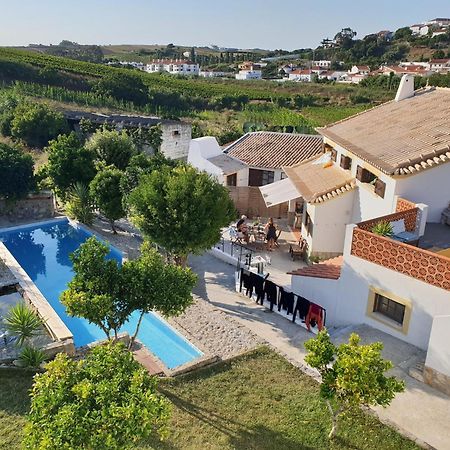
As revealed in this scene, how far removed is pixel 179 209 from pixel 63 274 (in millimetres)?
12011

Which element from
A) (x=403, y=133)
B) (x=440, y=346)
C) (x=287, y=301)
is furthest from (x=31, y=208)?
(x=440, y=346)

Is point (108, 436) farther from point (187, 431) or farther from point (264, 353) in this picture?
point (264, 353)

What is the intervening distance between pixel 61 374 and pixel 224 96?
107m

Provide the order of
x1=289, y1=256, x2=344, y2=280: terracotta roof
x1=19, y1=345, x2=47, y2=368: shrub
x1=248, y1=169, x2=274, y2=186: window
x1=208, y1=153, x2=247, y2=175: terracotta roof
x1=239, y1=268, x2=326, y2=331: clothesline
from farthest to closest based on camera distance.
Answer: x1=248, y1=169, x2=274, y2=186: window → x1=208, y1=153, x2=247, y2=175: terracotta roof → x1=289, y1=256, x2=344, y2=280: terracotta roof → x1=239, y1=268, x2=326, y2=331: clothesline → x1=19, y1=345, x2=47, y2=368: shrub

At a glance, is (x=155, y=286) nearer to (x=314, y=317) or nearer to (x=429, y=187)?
(x=314, y=317)

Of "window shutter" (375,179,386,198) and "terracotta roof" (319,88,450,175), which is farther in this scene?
"window shutter" (375,179,386,198)

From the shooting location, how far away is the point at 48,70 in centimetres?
10606

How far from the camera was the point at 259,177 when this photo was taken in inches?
1645

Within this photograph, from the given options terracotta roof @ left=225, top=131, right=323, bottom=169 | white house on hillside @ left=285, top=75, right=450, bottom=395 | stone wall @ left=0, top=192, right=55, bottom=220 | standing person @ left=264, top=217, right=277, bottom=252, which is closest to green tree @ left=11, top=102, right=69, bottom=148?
stone wall @ left=0, top=192, right=55, bottom=220

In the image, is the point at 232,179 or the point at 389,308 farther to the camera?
→ the point at 232,179

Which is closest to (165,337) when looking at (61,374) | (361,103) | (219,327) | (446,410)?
(219,327)

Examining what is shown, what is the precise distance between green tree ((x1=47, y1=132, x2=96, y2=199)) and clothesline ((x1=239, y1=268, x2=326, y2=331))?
17.9m

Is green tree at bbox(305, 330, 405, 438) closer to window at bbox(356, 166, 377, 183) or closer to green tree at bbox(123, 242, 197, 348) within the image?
green tree at bbox(123, 242, 197, 348)

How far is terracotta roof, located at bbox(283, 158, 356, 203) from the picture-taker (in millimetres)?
28688
